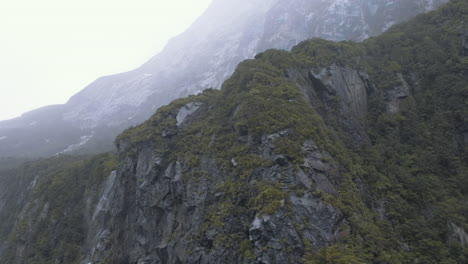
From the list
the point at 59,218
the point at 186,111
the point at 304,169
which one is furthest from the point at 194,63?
the point at 304,169

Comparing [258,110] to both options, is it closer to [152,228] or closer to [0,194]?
[152,228]

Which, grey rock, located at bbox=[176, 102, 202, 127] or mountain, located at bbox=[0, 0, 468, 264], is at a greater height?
grey rock, located at bbox=[176, 102, 202, 127]

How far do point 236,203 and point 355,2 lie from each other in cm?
8318

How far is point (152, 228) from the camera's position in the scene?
24.0 metres

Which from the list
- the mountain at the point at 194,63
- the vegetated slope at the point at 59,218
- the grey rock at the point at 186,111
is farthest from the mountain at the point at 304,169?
the mountain at the point at 194,63

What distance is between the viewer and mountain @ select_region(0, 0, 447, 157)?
80000 millimetres

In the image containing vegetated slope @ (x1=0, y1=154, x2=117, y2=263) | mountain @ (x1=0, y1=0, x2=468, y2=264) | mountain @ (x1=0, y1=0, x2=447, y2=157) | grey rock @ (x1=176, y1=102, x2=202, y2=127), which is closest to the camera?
mountain @ (x1=0, y1=0, x2=468, y2=264)

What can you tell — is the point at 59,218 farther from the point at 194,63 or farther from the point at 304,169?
the point at 194,63

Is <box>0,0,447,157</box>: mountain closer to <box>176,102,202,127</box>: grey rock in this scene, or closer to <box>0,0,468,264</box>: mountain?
<box>0,0,468,264</box>: mountain

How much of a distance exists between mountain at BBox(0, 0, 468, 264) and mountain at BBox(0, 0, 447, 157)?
4631cm

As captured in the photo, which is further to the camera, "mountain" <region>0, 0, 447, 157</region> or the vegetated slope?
"mountain" <region>0, 0, 447, 157</region>

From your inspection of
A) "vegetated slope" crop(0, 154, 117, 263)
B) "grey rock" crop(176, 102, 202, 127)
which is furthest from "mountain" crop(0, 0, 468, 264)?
"vegetated slope" crop(0, 154, 117, 263)

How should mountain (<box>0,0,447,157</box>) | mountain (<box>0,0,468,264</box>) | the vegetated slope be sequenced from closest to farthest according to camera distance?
mountain (<box>0,0,468,264</box>)
the vegetated slope
mountain (<box>0,0,447,157</box>)

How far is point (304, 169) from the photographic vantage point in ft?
58.2
